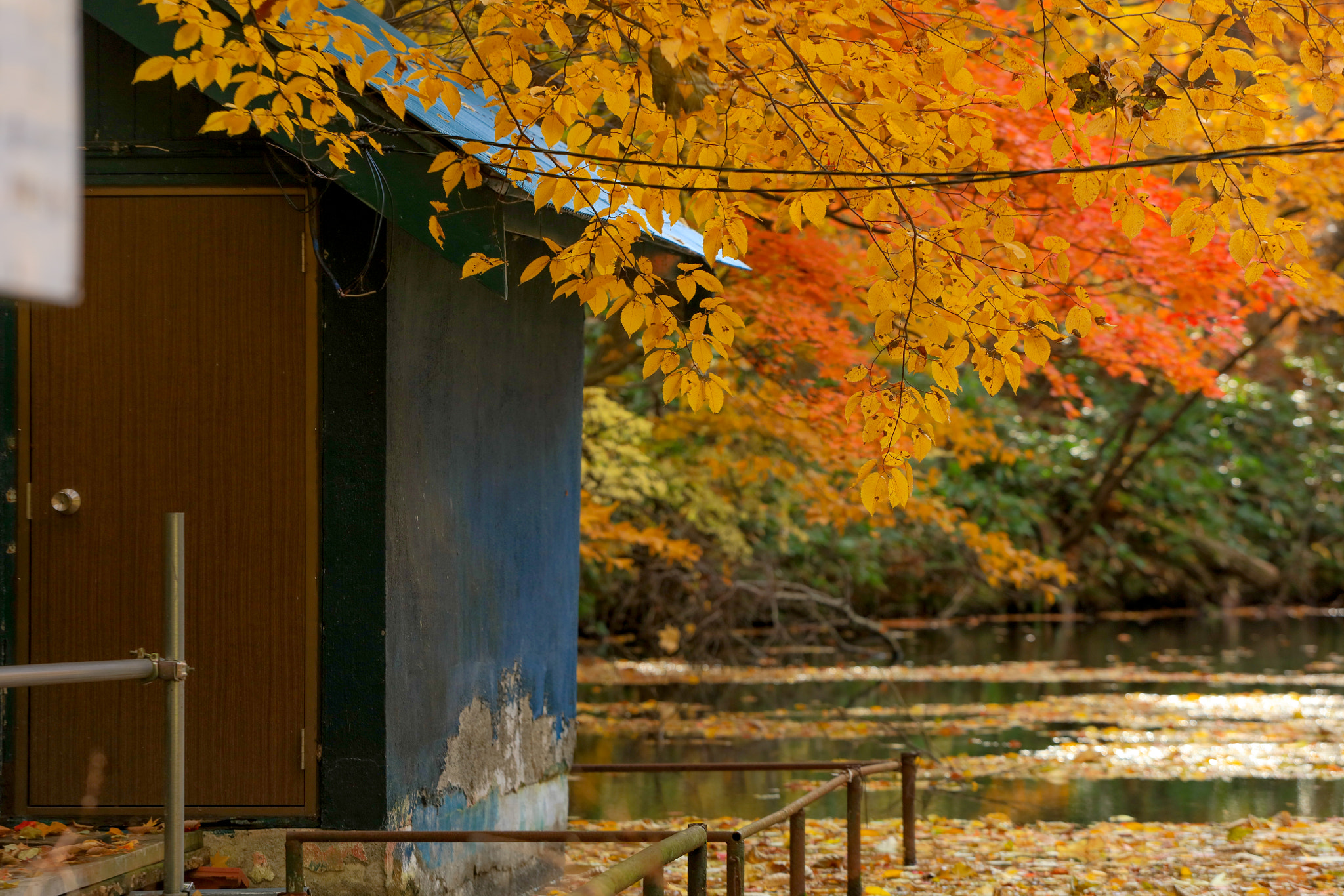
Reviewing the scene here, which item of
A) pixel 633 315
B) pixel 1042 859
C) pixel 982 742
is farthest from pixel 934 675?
pixel 633 315

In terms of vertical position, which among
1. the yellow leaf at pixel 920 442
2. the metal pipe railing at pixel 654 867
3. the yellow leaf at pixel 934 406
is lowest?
the metal pipe railing at pixel 654 867

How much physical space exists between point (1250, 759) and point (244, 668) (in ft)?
28.7

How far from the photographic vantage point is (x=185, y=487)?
15.9 feet

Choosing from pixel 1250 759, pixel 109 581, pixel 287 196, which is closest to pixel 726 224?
pixel 287 196

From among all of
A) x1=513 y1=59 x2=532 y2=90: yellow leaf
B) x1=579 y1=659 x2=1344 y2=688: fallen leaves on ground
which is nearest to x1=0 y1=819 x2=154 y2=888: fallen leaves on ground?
x1=513 y1=59 x2=532 y2=90: yellow leaf

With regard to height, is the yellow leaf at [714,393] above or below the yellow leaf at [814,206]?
below

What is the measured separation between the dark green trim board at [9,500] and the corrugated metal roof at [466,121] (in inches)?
65.0

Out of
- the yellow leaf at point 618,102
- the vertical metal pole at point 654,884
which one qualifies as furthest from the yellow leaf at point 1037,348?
the vertical metal pole at point 654,884

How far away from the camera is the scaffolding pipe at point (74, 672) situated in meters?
3.18

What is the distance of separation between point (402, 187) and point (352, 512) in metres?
1.19

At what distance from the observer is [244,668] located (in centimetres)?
479

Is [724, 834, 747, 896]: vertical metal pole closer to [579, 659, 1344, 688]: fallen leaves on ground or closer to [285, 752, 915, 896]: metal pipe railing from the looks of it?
[285, 752, 915, 896]: metal pipe railing

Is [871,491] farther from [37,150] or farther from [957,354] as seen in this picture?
[37,150]

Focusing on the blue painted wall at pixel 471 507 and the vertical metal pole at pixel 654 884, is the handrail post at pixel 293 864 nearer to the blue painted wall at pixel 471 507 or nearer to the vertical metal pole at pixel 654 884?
the blue painted wall at pixel 471 507
